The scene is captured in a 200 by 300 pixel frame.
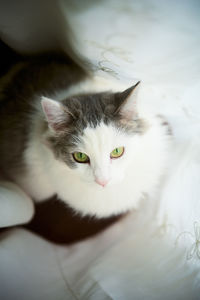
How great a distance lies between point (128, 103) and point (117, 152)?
0.17 m

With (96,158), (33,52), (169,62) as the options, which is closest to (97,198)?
(96,158)

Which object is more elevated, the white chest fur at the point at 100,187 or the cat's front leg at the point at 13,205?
the white chest fur at the point at 100,187

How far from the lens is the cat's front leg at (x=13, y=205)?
1.15 m

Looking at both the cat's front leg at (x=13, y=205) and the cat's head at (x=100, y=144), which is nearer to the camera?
the cat's head at (x=100, y=144)

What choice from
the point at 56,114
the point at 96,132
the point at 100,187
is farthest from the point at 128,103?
the point at 100,187

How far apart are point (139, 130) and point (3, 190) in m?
0.64

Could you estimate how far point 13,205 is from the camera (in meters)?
1.19

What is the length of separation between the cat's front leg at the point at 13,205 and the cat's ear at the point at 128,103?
0.61 meters

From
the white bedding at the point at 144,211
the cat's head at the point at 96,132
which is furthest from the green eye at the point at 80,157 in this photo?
the white bedding at the point at 144,211

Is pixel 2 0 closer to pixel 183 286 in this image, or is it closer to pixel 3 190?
pixel 3 190

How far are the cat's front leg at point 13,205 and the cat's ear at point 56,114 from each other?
0.40 metres

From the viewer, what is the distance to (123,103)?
90 centimetres

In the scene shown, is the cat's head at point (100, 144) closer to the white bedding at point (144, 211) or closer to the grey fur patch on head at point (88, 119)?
the grey fur patch on head at point (88, 119)

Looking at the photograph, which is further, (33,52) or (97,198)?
(33,52)
